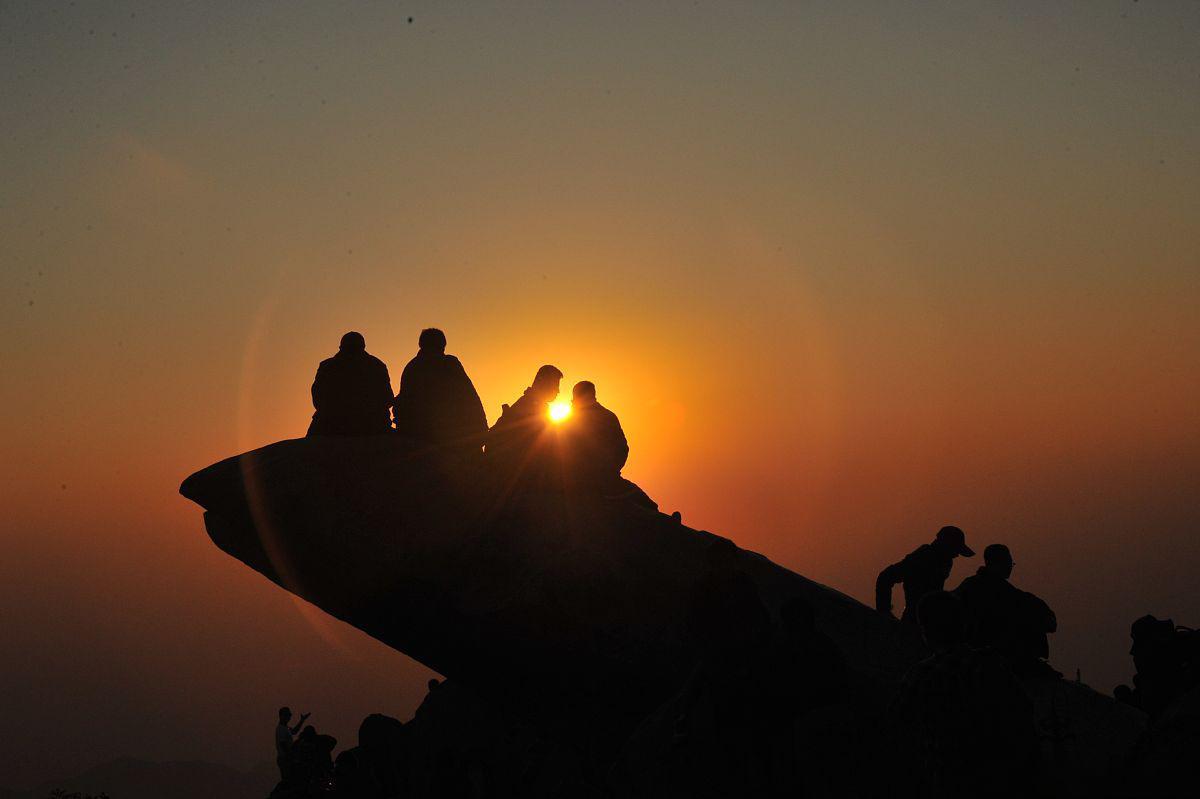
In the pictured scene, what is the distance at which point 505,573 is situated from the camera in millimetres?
16219

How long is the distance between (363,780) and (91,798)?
35.6m

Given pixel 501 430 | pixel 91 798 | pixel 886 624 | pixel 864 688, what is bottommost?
pixel 91 798

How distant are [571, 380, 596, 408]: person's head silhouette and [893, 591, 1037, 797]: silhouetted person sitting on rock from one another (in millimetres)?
11232

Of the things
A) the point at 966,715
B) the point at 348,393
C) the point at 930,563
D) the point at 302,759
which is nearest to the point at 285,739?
the point at 302,759

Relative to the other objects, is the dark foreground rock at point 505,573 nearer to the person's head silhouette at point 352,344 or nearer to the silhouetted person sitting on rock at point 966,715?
the person's head silhouette at point 352,344

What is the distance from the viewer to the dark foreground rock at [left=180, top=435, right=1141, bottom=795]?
1591cm

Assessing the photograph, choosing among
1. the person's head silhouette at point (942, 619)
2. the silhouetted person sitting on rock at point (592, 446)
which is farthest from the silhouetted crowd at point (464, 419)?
the person's head silhouette at point (942, 619)

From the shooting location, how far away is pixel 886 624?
52.4ft

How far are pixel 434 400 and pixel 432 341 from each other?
0.96 meters

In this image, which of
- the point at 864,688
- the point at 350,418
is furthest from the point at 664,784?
the point at 350,418

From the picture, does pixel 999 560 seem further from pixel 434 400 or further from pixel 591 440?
pixel 434 400

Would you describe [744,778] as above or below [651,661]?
below

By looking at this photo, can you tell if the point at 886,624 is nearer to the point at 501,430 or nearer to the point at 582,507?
the point at 582,507

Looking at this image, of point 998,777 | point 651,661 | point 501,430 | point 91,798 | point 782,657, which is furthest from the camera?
point 91,798
